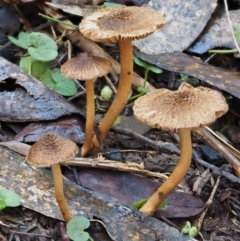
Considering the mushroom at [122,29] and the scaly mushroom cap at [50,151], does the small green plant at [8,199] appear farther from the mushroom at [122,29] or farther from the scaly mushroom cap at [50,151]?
the mushroom at [122,29]

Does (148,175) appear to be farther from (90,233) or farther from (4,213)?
(4,213)

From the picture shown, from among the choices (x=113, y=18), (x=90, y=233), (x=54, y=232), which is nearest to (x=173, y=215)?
(x=90, y=233)

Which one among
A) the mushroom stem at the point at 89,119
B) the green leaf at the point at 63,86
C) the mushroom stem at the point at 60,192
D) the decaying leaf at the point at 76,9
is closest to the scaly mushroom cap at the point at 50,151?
the mushroom stem at the point at 60,192

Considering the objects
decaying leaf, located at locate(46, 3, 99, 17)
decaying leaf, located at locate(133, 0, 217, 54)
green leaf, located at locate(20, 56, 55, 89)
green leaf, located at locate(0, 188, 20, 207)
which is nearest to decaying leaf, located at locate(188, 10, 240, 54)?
decaying leaf, located at locate(133, 0, 217, 54)

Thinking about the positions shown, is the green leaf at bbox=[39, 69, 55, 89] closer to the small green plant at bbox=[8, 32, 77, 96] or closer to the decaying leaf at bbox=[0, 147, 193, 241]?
the small green plant at bbox=[8, 32, 77, 96]

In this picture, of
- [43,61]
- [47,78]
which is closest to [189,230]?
[47,78]

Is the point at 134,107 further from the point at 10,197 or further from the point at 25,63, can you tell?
the point at 25,63
